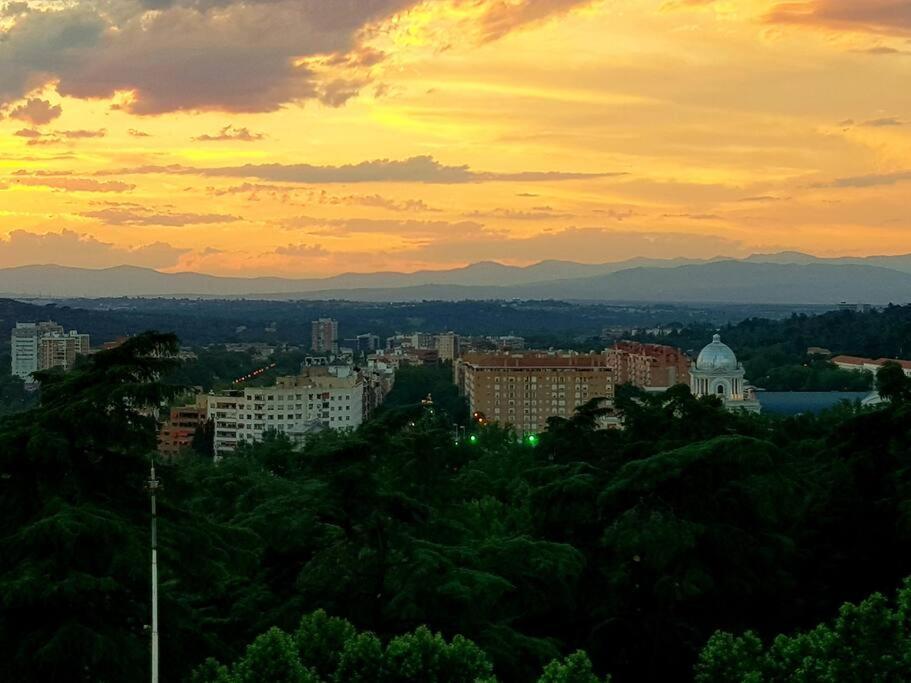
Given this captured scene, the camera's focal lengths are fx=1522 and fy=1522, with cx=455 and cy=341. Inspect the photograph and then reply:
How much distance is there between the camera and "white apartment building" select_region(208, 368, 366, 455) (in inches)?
3034

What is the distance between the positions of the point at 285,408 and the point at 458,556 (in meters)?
61.7

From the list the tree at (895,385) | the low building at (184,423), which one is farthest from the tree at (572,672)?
the low building at (184,423)

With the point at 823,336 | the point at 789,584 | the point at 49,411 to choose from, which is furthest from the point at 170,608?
the point at 823,336

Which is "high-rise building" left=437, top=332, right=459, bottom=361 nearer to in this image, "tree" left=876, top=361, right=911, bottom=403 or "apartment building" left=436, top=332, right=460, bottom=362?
"apartment building" left=436, top=332, right=460, bottom=362

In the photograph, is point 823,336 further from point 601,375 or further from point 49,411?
point 49,411

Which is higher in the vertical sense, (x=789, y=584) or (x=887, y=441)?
(x=887, y=441)

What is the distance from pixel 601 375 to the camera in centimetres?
8756

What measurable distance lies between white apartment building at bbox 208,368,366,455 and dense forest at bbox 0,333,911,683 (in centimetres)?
5295

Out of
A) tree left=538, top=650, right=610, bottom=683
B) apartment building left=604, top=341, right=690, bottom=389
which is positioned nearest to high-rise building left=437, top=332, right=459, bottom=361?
apartment building left=604, top=341, right=690, bottom=389

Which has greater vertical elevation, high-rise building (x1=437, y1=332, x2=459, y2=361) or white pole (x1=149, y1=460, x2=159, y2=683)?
white pole (x1=149, y1=460, x2=159, y2=683)

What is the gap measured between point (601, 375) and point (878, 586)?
68.5 m

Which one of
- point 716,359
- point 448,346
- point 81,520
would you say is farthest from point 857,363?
point 81,520

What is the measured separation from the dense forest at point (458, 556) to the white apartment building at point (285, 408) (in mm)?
52949

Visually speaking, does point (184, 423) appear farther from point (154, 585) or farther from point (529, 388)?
point (154, 585)
